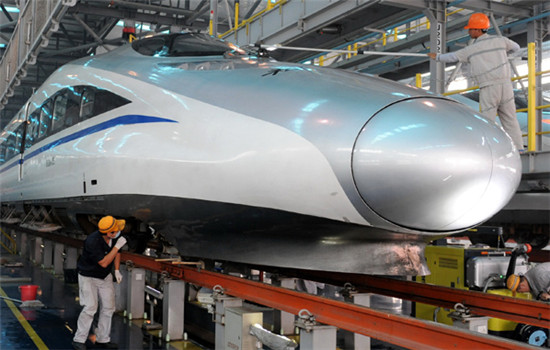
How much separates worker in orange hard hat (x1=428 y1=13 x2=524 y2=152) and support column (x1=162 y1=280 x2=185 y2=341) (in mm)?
3753

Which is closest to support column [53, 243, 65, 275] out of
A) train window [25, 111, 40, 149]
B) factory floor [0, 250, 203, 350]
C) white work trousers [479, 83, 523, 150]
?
factory floor [0, 250, 203, 350]

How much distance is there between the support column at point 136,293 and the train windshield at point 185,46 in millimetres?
2451

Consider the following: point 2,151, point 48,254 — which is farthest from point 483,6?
point 2,151

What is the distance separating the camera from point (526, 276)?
585 centimetres

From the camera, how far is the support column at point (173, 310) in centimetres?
575

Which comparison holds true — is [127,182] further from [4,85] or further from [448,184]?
[4,85]

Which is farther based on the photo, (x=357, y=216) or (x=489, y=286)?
(x=489, y=286)

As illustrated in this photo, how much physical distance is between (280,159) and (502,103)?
393cm

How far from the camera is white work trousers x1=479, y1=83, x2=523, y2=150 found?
6.73 m

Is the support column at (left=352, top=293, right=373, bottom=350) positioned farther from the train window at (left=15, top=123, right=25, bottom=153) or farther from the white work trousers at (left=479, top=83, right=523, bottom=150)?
the train window at (left=15, top=123, right=25, bottom=153)

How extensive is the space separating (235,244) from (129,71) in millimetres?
1876

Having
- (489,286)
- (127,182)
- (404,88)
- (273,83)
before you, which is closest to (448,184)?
(404,88)

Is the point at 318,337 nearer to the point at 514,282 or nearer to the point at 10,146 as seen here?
the point at 514,282

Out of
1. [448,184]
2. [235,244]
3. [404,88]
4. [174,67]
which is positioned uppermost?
[174,67]
